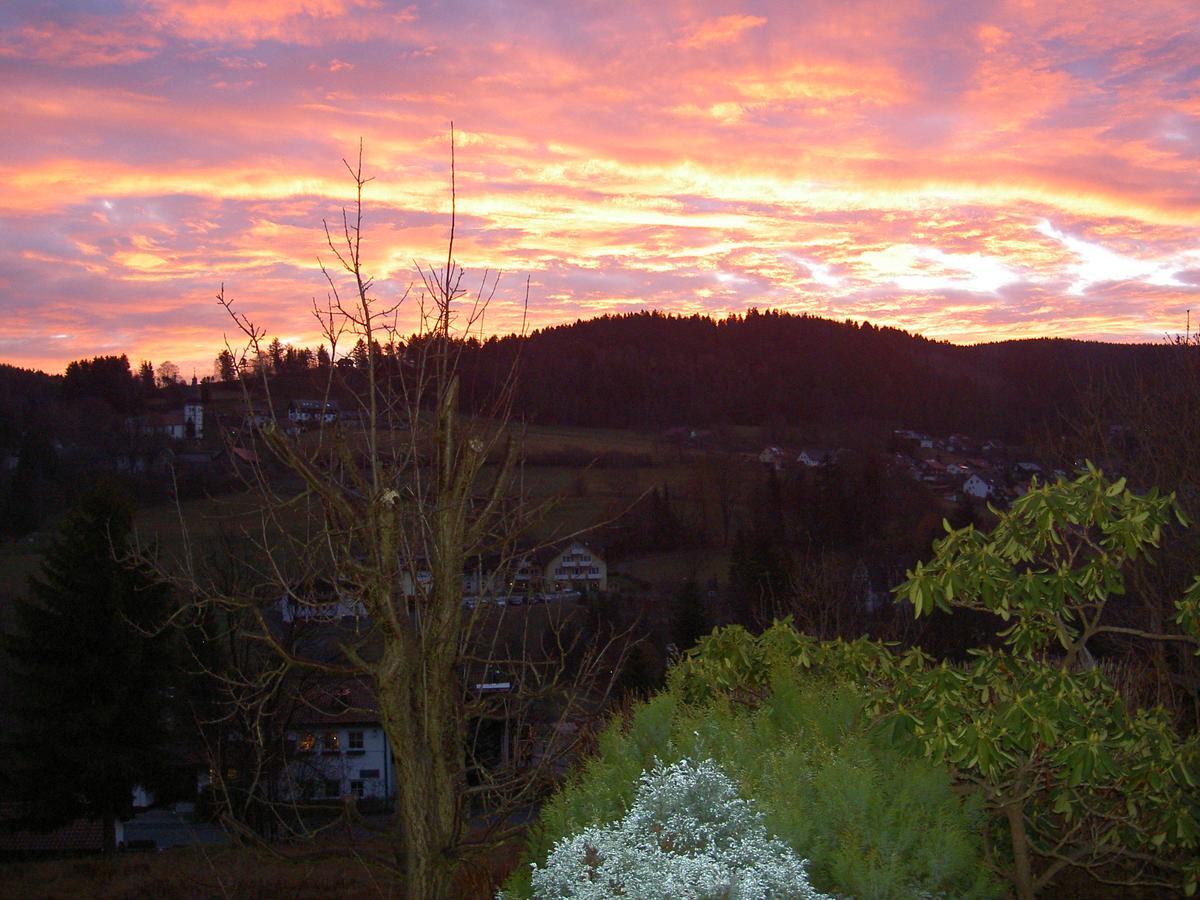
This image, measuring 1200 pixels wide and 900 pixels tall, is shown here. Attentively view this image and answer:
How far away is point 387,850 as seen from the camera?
14.7 ft

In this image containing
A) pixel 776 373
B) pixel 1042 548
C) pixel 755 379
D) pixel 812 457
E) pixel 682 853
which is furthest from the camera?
pixel 755 379

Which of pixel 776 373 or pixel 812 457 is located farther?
pixel 776 373

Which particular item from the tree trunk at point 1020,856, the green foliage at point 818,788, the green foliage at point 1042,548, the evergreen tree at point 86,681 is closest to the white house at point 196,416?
the evergreen tree at point 86,681

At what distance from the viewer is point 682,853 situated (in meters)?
3.22

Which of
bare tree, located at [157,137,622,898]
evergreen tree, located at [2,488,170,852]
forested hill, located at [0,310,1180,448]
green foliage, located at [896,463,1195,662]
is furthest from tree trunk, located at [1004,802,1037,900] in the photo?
forested hill, located at [0,310,1180,448]

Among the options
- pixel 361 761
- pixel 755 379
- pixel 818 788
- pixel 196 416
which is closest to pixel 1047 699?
pixel 818 788

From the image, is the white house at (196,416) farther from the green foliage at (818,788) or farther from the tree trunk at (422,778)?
the green foliage at (818,788)

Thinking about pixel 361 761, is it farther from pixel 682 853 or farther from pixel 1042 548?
pixel 682 853

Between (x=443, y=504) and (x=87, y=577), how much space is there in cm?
2317

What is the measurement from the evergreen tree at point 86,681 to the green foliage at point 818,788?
21.6 m

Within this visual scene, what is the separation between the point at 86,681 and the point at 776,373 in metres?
39.6

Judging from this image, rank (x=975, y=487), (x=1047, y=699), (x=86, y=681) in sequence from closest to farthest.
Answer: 1. (x=1047, y=699)
2. (x=86, y=681)
3. (x=975, y=487)

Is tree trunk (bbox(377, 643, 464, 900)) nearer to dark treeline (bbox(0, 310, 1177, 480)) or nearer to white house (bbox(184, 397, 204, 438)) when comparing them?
white house (bbox(184, 397, 204, 438))

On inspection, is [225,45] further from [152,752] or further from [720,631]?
[152,752]
